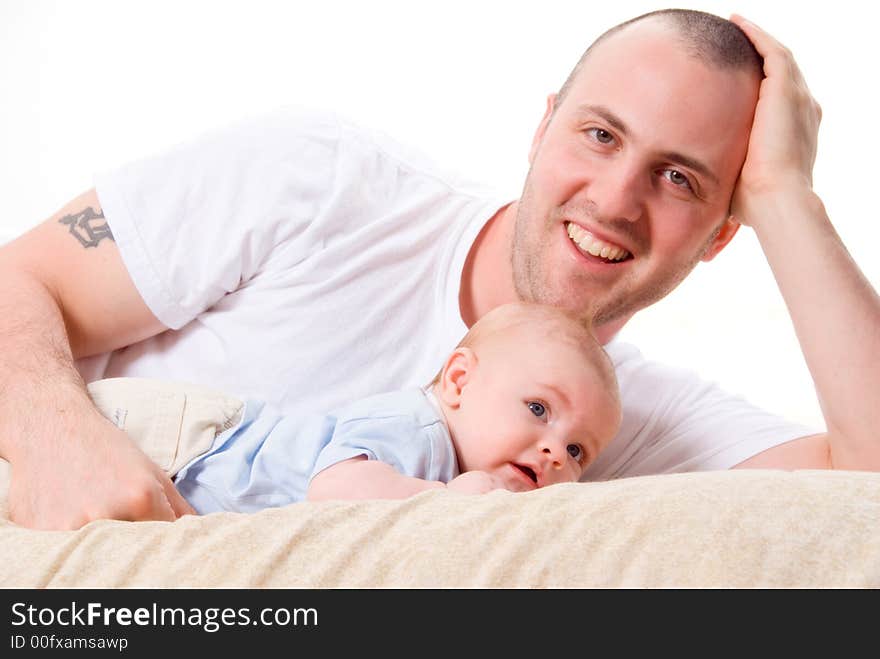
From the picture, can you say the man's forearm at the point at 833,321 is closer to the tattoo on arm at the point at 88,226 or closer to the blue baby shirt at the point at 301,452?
the blue baby shirt at the point at 301,452

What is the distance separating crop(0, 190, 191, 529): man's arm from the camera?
1435 mm

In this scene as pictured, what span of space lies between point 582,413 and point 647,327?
9.81 feet

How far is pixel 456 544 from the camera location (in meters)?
1.13

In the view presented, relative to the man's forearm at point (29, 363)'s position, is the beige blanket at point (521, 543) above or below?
above

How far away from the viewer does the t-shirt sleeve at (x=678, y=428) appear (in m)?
2.08

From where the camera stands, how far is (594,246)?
2.11 metres

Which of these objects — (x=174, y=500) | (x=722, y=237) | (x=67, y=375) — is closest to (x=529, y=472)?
(x=174, y=500)

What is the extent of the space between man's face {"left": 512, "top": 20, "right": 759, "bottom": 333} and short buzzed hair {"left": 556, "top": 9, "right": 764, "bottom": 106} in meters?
0.02

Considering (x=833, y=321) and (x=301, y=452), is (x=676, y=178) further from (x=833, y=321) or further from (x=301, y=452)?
(x=301, y=452)

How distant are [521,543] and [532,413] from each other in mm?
564

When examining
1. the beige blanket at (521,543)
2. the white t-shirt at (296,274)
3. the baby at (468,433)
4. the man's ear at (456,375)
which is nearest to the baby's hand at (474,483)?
the baby at (468,433)

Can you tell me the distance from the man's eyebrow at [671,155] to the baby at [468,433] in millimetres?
488
